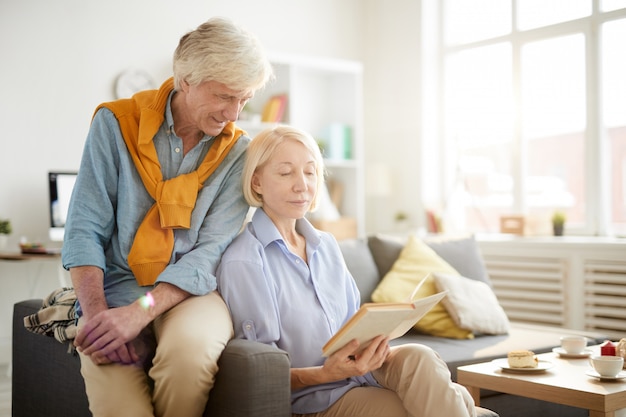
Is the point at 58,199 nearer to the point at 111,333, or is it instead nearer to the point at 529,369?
the point at 111,333

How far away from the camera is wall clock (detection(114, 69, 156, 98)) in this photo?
17.4ft

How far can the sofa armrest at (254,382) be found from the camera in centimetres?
175

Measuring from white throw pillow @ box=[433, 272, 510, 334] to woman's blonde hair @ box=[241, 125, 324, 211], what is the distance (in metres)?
1.46

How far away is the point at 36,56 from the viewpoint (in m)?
5.00

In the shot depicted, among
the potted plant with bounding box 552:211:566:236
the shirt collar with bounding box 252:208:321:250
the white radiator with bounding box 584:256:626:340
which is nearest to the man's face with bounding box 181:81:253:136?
the shirt collar with bounding box 252:208:321:250

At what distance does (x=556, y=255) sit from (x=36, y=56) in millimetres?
3730

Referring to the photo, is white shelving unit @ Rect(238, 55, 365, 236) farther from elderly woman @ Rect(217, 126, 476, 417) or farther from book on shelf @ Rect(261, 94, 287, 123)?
elderly woman @ Rect(217, 126, 476, 417)

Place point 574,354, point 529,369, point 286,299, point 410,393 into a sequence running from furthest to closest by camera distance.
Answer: point 574,354 → point 529,369 → point 286,299 → point 410,393

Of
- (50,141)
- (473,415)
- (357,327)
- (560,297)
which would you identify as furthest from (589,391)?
(50,141)

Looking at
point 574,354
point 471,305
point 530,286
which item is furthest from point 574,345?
point 530,286

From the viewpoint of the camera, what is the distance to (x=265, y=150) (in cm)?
218

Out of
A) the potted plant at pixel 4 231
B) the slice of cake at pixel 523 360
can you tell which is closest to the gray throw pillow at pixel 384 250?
the slice of cake at pixel 523 360

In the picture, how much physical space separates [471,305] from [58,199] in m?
2.71

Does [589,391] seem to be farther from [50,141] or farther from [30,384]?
[50,141]
